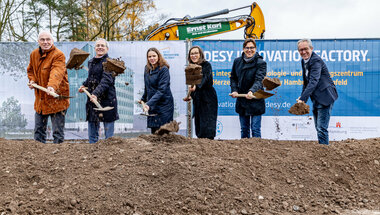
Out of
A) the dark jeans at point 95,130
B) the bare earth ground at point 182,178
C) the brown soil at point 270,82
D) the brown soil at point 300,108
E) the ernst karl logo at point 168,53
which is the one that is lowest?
the bare earth ground at point 182,178

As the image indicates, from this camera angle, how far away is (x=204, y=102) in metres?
5.15

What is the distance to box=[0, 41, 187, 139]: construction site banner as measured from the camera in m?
7.00

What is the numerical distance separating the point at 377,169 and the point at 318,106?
4.05ft

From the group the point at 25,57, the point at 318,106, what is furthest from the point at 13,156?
the point at 25,57

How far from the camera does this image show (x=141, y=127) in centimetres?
708

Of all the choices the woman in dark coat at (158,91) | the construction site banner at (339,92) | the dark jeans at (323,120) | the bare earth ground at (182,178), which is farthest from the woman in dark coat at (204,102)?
the construction site banner at (339,92)

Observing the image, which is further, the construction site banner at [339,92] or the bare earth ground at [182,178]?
the construction site banner at [339,92]

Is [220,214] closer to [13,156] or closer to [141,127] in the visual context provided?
[13,156]

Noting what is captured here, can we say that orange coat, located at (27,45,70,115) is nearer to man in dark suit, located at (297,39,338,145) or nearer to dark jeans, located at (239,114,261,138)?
dark jeans, located at (239,114,261,138)

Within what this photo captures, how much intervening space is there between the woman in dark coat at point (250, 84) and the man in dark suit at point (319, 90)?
625 millimetres

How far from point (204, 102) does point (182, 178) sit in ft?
7.43

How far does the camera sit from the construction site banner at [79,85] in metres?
7.00

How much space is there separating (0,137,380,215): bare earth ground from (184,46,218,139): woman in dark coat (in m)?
1.09

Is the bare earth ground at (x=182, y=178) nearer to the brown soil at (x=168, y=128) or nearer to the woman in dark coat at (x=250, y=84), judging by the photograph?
the brown soil at (x=168, y=128)
